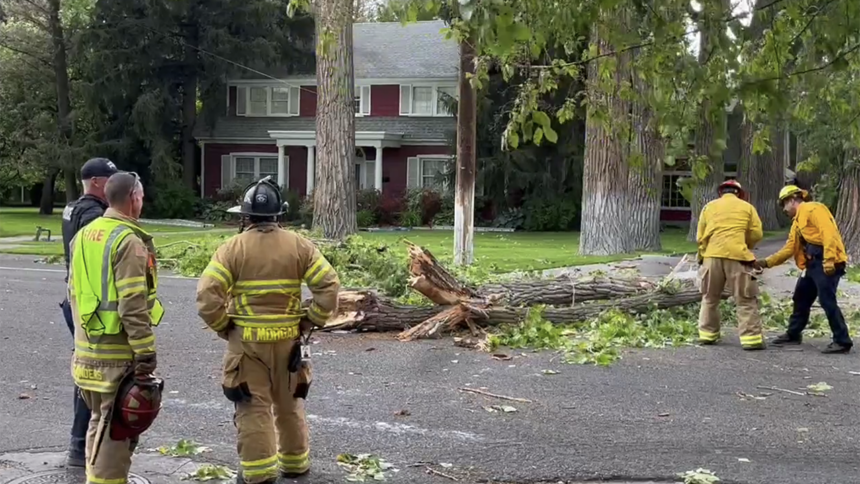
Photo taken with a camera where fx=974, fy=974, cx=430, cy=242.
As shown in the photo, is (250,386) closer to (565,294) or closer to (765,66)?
(765,66)

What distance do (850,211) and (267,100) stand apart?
28841 millimetres

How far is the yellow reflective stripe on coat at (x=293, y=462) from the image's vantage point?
5730mm

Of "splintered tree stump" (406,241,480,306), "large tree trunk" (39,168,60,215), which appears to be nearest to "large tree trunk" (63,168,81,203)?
"large tree trunk" (39,168,60,215)

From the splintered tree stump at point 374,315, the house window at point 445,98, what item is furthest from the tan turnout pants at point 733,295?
the house window at point 445,98

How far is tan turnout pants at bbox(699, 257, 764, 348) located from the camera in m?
10.1

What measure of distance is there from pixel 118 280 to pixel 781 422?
4.94 metres

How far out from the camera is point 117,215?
17.0ft

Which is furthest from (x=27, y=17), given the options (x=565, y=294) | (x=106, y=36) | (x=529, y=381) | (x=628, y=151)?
(x=628, y=151)

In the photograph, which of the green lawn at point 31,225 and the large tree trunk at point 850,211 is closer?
the large tree trunk at point 850,211

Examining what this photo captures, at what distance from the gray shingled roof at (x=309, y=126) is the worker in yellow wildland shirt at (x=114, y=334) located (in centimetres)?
3216

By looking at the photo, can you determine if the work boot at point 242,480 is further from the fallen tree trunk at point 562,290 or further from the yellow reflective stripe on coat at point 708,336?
the yellow reflective stripe on coat at point 708,336

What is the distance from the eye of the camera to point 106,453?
201 inches

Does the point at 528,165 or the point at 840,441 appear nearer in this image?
the point at 840,441

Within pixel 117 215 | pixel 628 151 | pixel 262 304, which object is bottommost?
pixel 262 304
